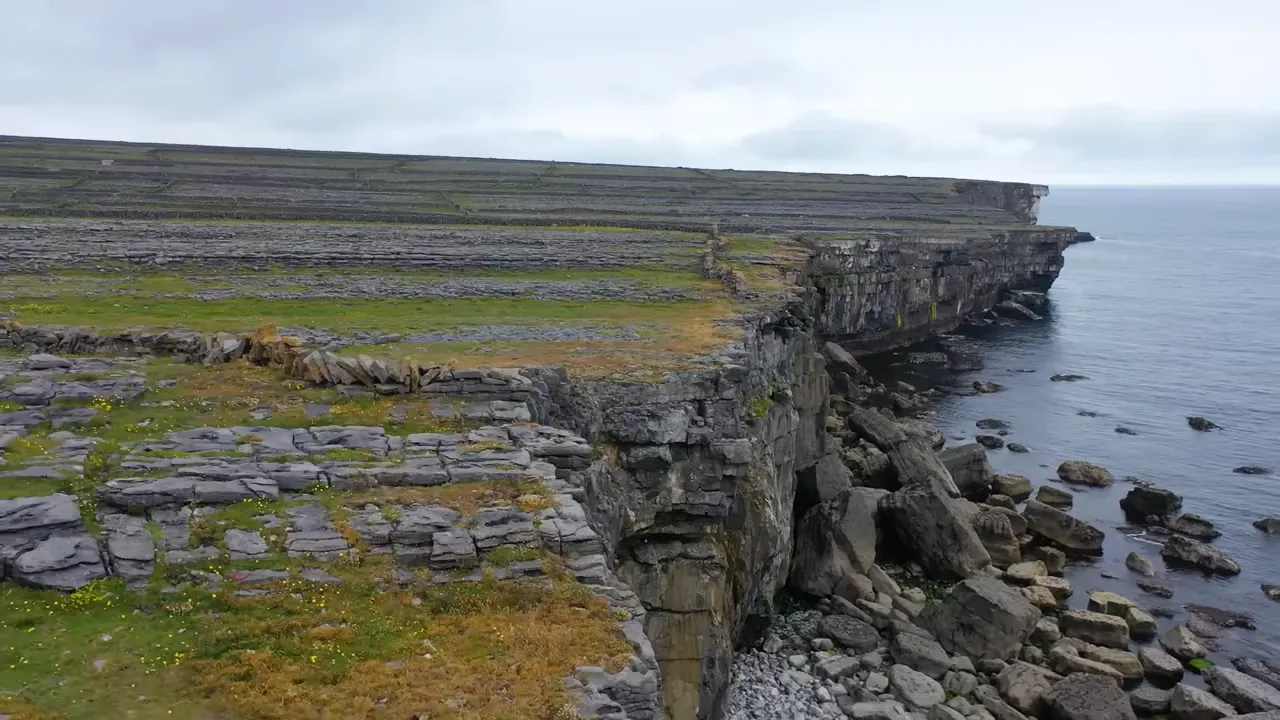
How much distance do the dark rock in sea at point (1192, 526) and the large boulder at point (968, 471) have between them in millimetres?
9442

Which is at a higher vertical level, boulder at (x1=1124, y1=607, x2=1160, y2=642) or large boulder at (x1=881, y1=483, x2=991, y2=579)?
large boulder at (x1=881, y1=483, x2=991, y2=579)

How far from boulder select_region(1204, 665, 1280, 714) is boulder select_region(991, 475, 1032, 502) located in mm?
19050

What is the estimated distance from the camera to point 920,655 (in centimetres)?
3359

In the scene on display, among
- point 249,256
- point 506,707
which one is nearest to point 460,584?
point 506,707

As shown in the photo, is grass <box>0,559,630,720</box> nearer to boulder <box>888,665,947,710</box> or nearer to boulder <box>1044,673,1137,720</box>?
boulder <box>888,665,947,710</box>

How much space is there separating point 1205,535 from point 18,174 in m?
109

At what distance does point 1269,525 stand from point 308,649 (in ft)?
168

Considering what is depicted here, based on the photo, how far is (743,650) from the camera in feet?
112

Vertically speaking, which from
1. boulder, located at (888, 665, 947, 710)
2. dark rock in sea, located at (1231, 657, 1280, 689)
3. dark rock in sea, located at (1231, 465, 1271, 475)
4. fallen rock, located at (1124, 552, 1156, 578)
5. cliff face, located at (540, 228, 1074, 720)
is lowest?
dark rock in sea, located at (1231, 657, 1280, 689)

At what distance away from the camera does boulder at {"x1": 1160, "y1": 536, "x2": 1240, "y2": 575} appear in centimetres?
4372

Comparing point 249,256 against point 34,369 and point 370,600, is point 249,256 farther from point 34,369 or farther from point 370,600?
point 370,600

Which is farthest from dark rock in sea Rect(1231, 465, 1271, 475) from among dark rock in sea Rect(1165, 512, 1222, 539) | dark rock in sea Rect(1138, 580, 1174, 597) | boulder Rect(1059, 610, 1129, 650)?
boulder Rect(1059, 610, 1129, 650)

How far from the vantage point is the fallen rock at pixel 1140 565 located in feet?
143

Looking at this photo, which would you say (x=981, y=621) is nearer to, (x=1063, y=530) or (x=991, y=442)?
(x=1063, y=530)
